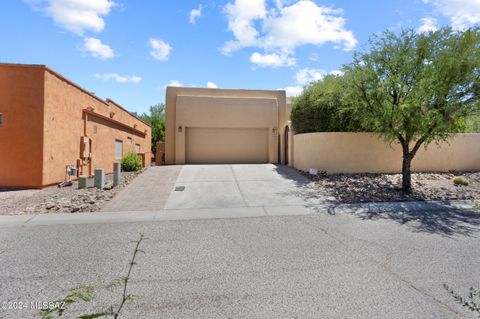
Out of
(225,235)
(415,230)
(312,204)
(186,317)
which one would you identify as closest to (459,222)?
(415,230)

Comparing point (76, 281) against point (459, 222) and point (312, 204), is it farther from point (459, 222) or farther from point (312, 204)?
point (459, 222)

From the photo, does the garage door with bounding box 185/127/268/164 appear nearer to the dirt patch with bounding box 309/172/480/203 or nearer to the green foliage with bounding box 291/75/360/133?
the green foliage with bounding box 291/75/360/133

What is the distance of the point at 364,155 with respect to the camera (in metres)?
13.1

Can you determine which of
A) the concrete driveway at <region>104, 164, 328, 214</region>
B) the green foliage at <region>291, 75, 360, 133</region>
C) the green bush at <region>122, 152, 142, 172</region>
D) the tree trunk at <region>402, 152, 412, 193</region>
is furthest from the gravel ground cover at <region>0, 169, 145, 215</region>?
the tree trunk at <region>402, 152, 412, 193</region>

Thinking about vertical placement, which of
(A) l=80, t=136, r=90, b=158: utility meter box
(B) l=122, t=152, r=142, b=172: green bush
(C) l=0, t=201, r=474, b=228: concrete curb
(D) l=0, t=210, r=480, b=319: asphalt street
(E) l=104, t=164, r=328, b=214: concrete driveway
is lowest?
(D) l=0, t=210, r=480, b=319: asphalt street

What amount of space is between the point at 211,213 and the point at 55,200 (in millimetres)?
5159

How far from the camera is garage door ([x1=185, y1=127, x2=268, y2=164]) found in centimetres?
1869

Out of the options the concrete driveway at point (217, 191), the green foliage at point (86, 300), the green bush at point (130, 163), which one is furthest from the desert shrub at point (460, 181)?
the green bush at point (130, 163)

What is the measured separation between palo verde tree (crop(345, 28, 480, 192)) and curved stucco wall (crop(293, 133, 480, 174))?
112 inches

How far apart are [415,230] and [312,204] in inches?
119

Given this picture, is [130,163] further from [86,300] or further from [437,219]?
[437,219]

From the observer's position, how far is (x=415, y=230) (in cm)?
617

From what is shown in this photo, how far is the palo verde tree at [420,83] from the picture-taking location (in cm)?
907

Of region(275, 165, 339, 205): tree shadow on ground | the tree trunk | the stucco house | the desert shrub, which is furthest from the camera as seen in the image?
the desert shrub
